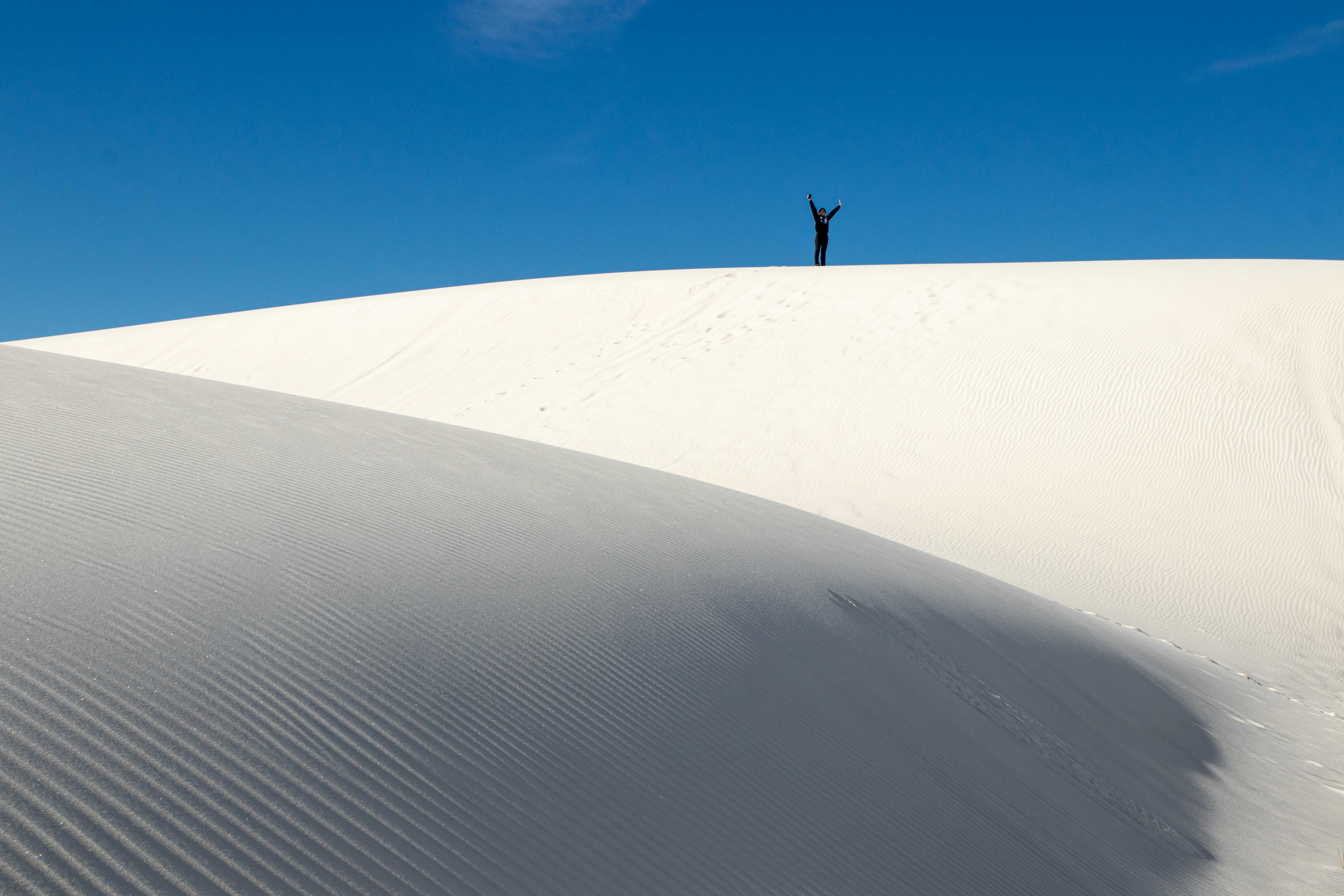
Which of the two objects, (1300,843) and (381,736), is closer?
(381,736)

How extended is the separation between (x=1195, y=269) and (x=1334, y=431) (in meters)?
7.86

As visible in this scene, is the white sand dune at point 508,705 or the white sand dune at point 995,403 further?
the white sand dune at point 995,403

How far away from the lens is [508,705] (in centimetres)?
244

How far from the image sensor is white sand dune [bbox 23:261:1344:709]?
9.20 metres

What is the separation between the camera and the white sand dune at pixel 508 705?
179 cm

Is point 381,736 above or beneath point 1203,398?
beneath

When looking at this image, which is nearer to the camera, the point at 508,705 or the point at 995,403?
the point at 508,705

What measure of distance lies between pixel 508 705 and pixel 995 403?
39.9 feet

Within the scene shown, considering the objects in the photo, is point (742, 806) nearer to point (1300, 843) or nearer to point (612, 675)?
point (612, 675)

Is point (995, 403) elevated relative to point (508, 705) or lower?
elevated

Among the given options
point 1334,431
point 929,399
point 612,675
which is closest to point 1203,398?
point 1334,431

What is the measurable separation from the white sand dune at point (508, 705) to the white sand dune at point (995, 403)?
140 inches

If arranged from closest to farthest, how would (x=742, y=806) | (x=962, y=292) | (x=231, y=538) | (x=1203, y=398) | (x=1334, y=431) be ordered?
(x=742, y=806) → (x=231, y=538) → (x=1334, y=431) → (x=1203, y=398) → (x=962, y=292)

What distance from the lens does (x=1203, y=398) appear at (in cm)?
1252
